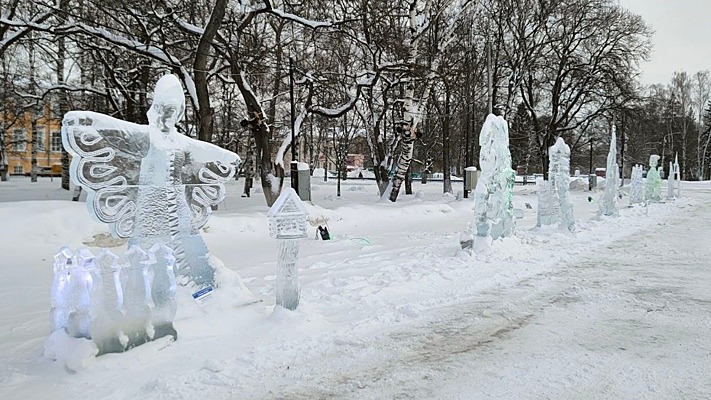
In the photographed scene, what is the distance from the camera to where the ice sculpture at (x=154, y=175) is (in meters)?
4.58

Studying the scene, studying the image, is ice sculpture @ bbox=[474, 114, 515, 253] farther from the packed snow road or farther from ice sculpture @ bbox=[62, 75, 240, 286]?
ice sculpture @ bbox=[62, 75, 240, 286]

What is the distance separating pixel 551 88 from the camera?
36125 mm

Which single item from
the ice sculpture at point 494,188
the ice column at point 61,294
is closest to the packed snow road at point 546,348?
the ice column at point 61,294

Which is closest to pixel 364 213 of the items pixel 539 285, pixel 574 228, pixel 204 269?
pixel 574 228

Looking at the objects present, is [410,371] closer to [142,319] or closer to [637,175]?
[142,319]

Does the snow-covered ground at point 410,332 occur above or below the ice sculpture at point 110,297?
below

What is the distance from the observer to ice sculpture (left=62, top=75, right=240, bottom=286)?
4.58m

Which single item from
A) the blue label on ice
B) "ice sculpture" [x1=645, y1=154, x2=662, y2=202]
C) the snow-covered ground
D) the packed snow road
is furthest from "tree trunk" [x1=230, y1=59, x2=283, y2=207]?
"ice sculpture" [x1=645, y1=154, x2=662, y2=202]

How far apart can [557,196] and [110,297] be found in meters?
11.2

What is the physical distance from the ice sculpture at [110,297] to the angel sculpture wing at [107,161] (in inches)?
26.6

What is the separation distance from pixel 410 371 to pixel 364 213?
12.8 meters

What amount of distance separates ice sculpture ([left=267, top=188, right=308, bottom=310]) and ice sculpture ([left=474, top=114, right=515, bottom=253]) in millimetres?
4903

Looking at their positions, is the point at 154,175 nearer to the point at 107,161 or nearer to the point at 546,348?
the point at 107,161

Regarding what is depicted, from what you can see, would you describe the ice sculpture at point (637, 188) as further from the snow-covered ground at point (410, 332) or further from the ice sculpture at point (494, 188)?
the ice sculpture at point (494, 188)
